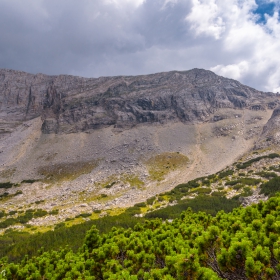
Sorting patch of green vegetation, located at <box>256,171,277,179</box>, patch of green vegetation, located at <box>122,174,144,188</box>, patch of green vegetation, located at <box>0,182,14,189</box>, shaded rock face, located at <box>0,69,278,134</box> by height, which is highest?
shaded rock face, located at <box>0,69,278,134</box>

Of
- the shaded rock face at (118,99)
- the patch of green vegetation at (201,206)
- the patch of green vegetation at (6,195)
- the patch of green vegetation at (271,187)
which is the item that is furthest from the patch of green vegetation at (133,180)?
the shaded rock face at (118,99)

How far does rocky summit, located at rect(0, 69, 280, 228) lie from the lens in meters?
63.3

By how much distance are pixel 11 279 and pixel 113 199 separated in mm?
45851

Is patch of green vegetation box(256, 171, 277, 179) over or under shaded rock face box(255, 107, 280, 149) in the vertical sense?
under

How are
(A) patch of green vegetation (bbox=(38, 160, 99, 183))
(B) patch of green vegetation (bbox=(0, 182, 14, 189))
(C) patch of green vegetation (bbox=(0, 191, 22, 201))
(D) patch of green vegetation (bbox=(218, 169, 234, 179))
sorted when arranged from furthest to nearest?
1. (A) patch of green vegetation (bbox=(38, 160, 99, 183))
2. (B) patch of green vegetation (bbox=(0, 182, 14, 189))
3. (C) patch of green vegetation (bbox=(0, 191, 22, 201))
4. (D) patch of green vegetation (bbox=(218, 169, 234, 179))

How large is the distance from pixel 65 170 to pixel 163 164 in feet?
111

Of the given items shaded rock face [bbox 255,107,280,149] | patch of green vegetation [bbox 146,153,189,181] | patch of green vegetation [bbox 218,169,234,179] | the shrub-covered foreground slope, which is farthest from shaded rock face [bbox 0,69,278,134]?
the shrub-covered foreground slope

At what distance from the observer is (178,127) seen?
10112cm

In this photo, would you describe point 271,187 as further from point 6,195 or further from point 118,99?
point 118,99

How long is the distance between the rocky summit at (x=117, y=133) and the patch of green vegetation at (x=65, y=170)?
354mm

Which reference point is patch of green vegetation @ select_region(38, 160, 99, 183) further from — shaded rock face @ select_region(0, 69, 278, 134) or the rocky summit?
shaded rock face @ select_region(0, 69, 278, 134)

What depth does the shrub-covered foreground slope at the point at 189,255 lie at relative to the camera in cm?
662

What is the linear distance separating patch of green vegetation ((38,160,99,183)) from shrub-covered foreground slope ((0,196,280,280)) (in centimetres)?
6322

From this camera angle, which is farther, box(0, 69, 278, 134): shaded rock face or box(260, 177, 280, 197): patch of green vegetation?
box(0, 69, 278, 134): shaded rock face
